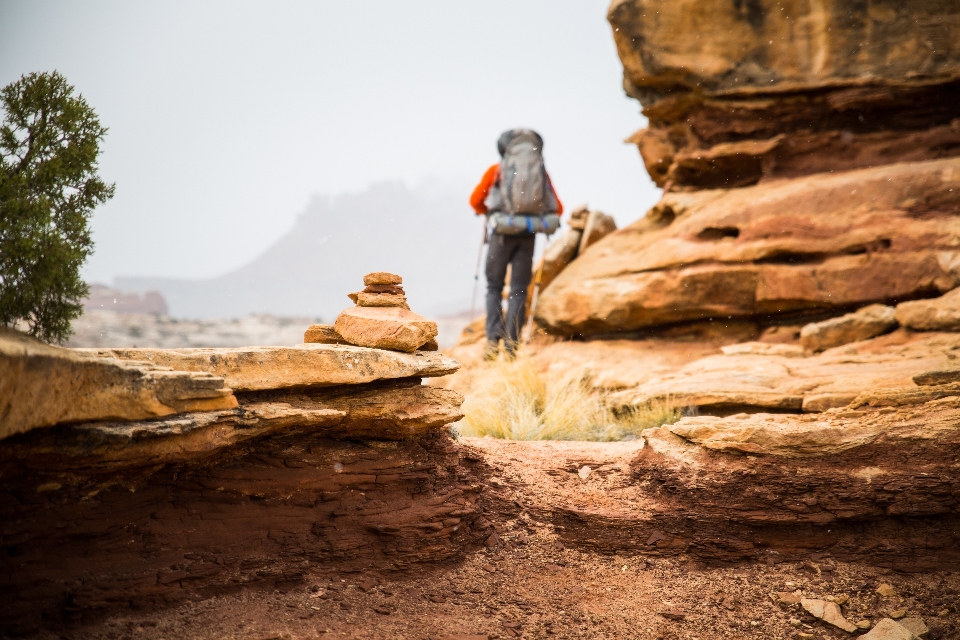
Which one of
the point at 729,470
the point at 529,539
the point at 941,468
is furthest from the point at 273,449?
the point at 941,468

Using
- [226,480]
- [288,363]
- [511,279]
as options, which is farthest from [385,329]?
[511,279]

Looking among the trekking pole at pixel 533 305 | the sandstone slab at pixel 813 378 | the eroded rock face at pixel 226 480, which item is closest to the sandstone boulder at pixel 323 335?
the eroded rock face at pixel 226 480

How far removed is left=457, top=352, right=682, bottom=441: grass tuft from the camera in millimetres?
7215

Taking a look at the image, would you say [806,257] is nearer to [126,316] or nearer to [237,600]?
[237,600]

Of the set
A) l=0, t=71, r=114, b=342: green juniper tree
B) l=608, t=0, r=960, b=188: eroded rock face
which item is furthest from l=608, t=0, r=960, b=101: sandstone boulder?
l=0, t=71, r=114, b=342: green juniper tree

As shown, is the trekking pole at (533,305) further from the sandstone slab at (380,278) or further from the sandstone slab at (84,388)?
the sandstone slab at (84,388)

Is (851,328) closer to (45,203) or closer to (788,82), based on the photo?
(788,82)

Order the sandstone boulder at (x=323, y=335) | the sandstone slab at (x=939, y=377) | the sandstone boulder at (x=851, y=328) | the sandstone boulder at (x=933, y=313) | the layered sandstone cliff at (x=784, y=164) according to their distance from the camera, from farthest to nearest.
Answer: the layered sandstone cliff at (x=784, y=164)
the sandstone boulder at (x=851, y=328)
the sandstone boulder at (x=933, y=313)
the sandstone slab at (x=939, y=377)
the sandstone boulder at (x=323, y=335)

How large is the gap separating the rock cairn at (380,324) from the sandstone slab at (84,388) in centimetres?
Answer: 124

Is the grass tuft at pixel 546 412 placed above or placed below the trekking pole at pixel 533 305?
below

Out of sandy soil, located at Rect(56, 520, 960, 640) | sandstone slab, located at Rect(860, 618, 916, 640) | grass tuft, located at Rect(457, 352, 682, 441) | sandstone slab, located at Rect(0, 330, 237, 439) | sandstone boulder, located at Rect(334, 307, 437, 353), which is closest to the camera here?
sandstone slab, located at Rect(0, 330, 237, 439)

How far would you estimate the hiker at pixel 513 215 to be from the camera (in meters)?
9.62

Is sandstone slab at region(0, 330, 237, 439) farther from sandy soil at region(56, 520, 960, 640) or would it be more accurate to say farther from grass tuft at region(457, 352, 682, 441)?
grass tuft at region(457, 352, 682, 441)

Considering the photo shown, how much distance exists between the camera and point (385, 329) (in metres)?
4.93
